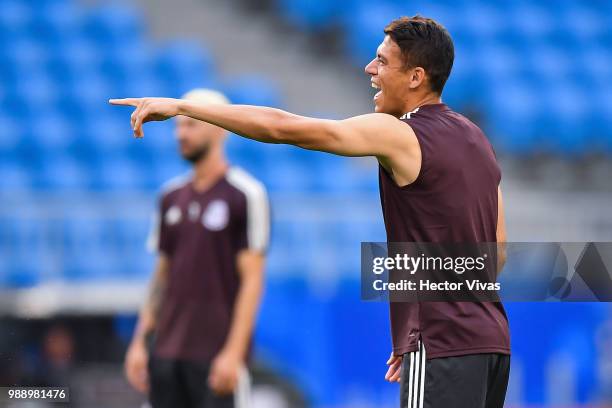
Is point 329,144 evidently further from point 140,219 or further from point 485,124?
point 485,124

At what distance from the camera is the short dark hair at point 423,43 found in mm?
3947

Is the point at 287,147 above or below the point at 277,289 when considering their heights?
above

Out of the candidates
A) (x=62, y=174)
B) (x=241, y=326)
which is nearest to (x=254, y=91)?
(x=62, y=174)

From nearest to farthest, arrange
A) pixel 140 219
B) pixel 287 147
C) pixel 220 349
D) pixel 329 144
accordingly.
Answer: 1. pixel 329 144
2. pixel 220 349
3. pixel 140 219
4. pixel 287 147

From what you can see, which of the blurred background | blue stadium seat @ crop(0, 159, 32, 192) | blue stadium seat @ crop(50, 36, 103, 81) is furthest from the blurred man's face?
blue stadium seat @ crop(50, 36, 103, 81)

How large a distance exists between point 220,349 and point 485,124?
25.7 ft

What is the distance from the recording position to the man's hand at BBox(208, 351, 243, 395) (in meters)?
5.87

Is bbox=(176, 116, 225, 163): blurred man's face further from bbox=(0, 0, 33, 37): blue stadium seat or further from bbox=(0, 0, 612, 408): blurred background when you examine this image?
bbox=(0, 0, 33, 37): blue stadium seat

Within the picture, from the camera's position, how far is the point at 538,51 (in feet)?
47.6

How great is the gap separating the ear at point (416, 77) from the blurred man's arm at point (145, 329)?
8.67 feet

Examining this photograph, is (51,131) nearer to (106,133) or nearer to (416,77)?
(106,133)

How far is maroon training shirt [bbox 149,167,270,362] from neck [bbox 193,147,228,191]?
11 cm

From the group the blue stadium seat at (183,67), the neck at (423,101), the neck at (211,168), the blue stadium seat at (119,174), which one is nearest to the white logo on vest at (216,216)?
the neck at (211,168)

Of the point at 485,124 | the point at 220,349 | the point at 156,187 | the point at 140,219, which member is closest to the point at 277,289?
the point at 140,219
